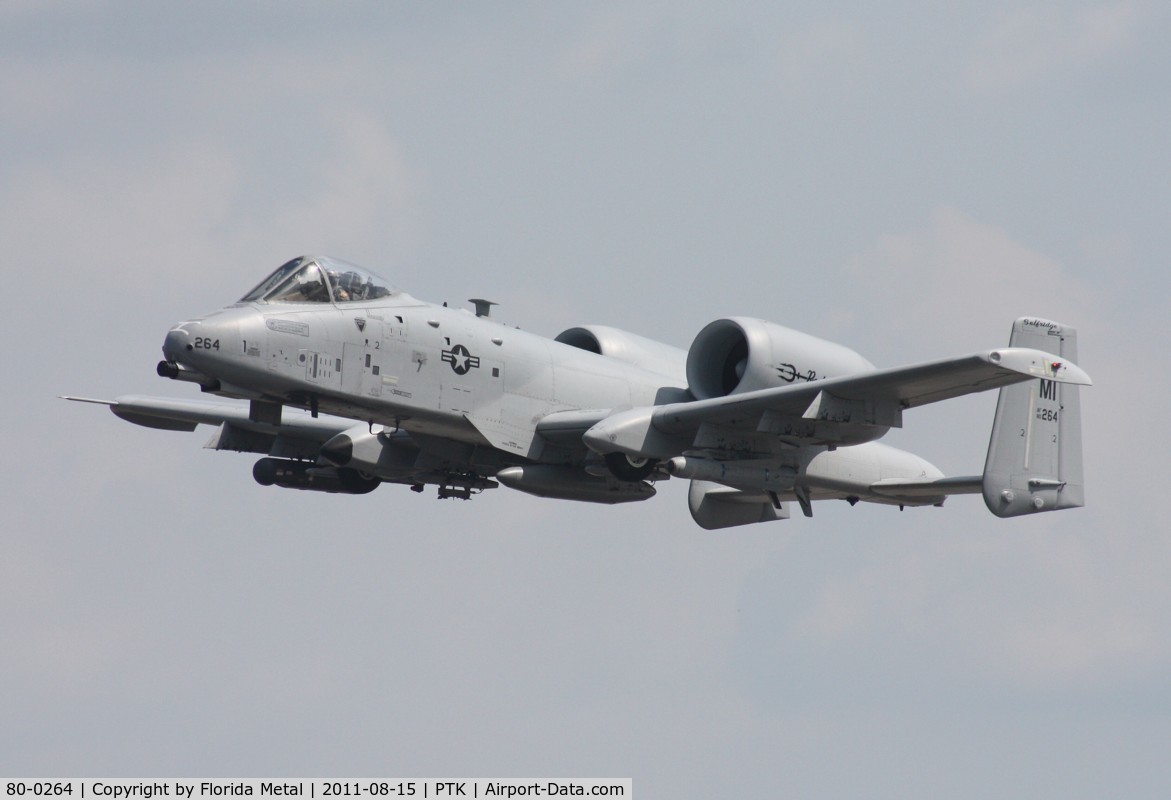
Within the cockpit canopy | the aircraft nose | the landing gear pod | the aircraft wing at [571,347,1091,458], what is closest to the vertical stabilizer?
the aircraft wing at [571,347,1091,458]

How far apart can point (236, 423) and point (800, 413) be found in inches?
448

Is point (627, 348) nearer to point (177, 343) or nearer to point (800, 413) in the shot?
point (800, 413)

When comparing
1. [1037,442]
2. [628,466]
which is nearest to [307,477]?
[628,466]

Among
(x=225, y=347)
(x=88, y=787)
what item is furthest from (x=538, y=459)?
(x=88, y=787)

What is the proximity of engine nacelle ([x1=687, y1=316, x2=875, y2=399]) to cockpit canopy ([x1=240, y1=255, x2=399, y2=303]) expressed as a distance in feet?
17.6

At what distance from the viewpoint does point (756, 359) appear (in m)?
28.8

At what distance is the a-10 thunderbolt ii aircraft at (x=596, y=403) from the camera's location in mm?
26797

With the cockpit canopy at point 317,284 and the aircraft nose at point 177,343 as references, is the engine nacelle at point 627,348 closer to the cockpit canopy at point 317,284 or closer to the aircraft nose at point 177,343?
the cockpit canopy at point 317,284

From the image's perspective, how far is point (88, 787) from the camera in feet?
82.9

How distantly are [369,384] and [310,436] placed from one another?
215 inches

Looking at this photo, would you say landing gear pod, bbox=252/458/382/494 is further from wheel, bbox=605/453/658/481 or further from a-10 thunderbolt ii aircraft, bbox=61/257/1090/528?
wheel, bbox=605/453/658/481

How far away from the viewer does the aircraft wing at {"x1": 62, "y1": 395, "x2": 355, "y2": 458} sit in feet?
107

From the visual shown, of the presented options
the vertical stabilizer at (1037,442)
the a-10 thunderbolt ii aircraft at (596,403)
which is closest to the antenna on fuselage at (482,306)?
the a-10 thunderbolt ii aircraft at (596,403)

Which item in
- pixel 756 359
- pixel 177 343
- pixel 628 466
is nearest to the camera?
pixel 177 343
